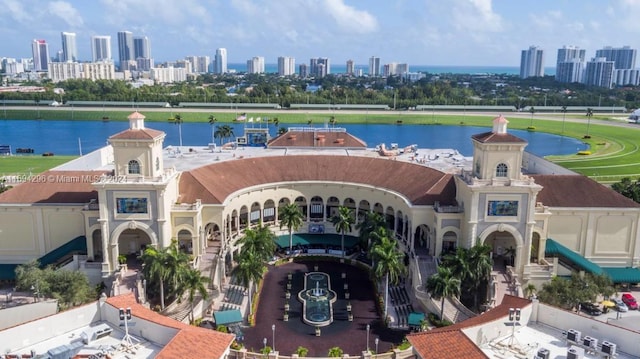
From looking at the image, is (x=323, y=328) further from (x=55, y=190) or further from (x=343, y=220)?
(x=55, y=190)

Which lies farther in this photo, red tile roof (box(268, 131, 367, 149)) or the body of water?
the body of water

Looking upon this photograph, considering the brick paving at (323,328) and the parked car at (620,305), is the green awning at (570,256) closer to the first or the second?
the parked car at (620,305)

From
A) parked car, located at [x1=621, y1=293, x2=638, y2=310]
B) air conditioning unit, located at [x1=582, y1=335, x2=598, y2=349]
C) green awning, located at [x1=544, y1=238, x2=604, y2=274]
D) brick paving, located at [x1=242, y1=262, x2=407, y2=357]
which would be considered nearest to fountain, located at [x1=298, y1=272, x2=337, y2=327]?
brick paving, located at [x1=242, y1=262, x2=407, y2=357]

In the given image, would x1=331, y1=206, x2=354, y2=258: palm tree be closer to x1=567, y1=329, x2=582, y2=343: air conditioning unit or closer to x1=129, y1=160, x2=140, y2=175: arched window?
x1=129, y1=160, x2=140, y2=175: arched window

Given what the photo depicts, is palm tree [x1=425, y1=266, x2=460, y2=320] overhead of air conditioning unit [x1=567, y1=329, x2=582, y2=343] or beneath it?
beneath

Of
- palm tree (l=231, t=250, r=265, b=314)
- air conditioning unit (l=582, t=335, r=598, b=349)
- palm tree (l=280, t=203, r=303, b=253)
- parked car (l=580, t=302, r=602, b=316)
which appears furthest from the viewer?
palm tree (l=280, t=203, r=303, b=253)

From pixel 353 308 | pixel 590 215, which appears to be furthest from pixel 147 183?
pixel 590 215

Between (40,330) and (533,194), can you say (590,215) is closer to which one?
(533,194)
